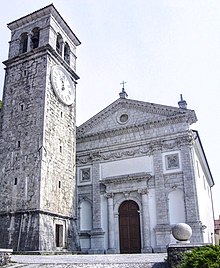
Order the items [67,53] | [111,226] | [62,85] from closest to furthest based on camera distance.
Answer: [111,226] < [62,85] < [67,53]

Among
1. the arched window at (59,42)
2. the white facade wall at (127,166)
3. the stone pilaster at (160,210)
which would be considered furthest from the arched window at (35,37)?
the stone pilaster at (160,210)

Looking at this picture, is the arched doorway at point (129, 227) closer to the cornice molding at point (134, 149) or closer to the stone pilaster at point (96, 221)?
the stone pilaster at point (96, 221)

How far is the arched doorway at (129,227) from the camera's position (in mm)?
20716

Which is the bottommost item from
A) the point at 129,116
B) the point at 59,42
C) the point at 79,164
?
the point at 79,164

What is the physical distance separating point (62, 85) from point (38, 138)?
16.8ft

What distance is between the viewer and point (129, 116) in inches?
926

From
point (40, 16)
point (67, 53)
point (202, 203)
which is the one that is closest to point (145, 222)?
point (202, 203)

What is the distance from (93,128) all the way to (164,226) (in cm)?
895

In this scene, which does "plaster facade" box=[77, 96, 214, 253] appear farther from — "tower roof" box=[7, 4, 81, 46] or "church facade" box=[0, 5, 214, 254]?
"tower roof" box=[7, 4, 81, 46]

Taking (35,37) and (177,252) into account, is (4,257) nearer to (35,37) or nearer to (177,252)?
(177,252)

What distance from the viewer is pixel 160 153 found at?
2164cm

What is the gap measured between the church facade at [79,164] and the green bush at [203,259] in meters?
11.4

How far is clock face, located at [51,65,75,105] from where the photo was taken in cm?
2236

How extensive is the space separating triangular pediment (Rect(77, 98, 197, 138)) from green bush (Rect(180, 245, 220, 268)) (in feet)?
47.2
